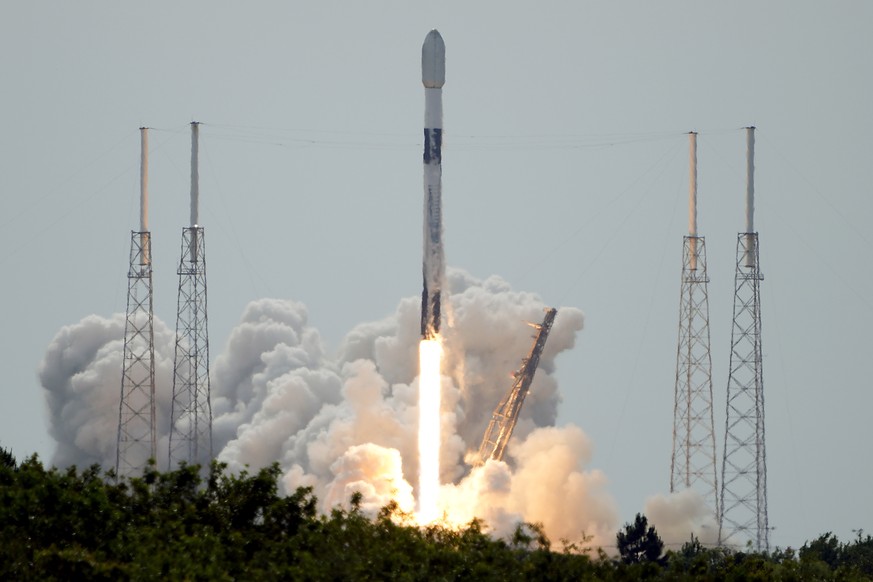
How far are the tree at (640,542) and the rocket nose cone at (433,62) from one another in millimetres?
20016

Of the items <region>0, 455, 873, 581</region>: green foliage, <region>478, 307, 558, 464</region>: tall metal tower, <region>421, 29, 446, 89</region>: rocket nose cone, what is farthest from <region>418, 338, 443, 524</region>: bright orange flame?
<region>0, 455, 873, 581</region>: green foliage

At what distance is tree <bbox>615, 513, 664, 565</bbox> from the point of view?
Answer: 10269cm

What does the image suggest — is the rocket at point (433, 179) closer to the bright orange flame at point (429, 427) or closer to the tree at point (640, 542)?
the bright orange flame at point (429, 427)

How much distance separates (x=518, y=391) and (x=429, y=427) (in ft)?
57.8

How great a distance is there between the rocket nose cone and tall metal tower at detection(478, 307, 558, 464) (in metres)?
21.8

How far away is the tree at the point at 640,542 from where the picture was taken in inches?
4043

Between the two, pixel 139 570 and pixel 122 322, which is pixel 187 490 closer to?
pixel 139 570

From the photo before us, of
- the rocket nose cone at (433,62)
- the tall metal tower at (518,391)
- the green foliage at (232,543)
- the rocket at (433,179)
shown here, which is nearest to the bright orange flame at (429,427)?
the rocket at (433,179)

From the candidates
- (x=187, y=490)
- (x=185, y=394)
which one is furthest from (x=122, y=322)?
(x=187, y=490)

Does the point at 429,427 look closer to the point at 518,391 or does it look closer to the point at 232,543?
the point at 518,391

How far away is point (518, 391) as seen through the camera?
116 m

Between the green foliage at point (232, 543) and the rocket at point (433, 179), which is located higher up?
the rocket at point (433, 179)

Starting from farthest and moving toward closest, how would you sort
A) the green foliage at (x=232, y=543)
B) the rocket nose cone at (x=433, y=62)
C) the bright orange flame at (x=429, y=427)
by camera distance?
the bright orange flame at (x=429, y=427), the rocket nose cone at (x=433, y=62), the green foliage at (x=232, y=543)

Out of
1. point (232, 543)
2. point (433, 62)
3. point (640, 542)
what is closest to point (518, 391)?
point (640, 542)
